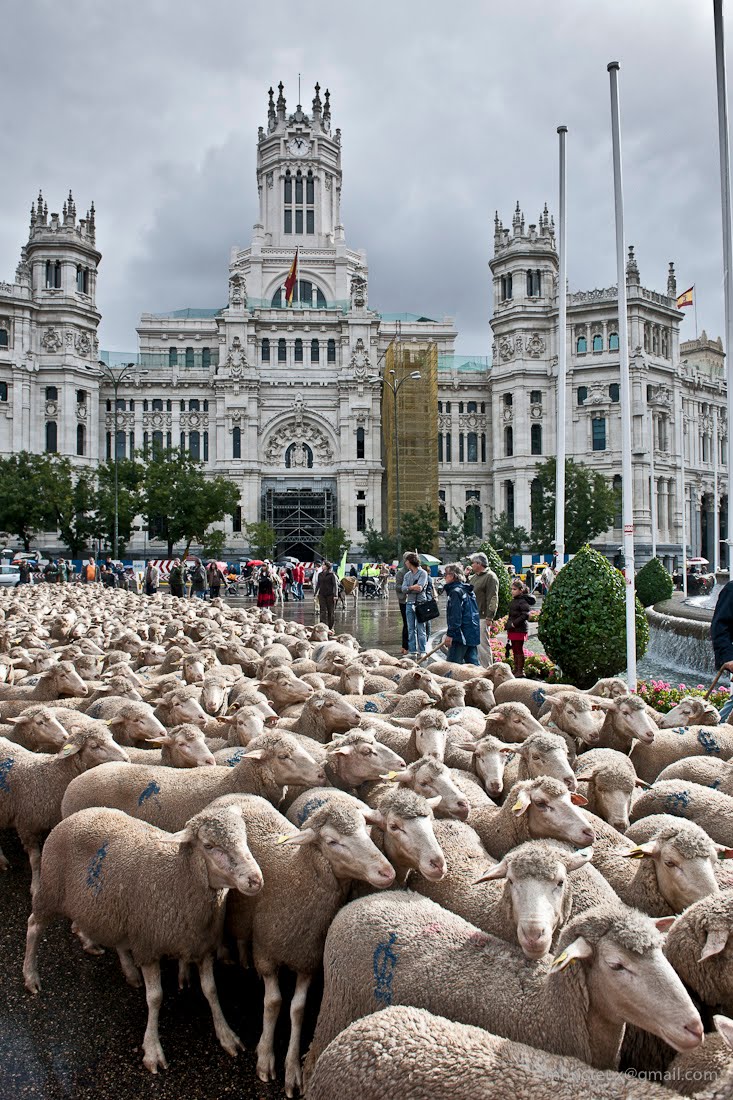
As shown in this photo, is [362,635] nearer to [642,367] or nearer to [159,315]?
[642,367]

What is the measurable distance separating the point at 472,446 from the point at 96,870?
74883 mm

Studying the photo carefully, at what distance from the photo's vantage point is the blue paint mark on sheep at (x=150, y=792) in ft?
18.0

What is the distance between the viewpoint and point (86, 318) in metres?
71.1

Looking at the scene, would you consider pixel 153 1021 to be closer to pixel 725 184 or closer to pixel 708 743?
pixel 708 743

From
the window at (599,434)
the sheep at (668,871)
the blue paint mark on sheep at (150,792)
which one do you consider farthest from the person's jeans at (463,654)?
the window at (599,434)

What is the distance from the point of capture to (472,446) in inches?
3056

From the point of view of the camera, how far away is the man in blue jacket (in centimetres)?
1141

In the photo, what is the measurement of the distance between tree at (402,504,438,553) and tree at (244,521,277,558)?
10.9m

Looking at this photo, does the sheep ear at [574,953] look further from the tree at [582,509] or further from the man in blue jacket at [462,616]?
the tree at [582,509]

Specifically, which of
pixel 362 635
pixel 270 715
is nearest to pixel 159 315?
pixel 362 635

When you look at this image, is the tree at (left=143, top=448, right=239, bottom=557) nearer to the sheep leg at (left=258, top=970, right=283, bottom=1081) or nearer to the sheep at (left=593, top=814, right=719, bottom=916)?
the sheep leg at (left=258, top=970, right=283, bottom=1081)

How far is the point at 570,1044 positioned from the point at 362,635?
17950 millimetres

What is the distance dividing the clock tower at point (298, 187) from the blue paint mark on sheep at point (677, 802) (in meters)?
80.8

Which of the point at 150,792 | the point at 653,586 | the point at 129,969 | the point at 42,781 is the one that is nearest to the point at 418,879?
the point at 129,969
